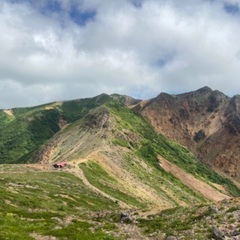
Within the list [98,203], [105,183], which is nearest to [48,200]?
[98,203]

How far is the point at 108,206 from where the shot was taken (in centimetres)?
12162

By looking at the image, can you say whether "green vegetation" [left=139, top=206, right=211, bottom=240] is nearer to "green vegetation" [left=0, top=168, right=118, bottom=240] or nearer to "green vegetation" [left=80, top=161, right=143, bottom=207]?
"green vegetation" [left=0, top=168, right=118, bottom=240]

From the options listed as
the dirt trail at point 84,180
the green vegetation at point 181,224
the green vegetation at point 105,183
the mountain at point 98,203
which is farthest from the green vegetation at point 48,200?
the green vegetation at point 105,183

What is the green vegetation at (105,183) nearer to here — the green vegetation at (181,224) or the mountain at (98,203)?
the mountain at (98,203)

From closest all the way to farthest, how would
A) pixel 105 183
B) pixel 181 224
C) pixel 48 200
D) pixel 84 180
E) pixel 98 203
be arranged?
pixel 181 224 → pixel 48 200 → pixel 98 203 → pixel 84 180 → pixel 105 183

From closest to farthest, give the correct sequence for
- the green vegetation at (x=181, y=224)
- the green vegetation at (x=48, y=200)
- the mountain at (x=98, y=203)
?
the green vegetation at (x=181, y=224) → the mountain at (x=98, y=203) → the green vegetation at (x=48, y=200)

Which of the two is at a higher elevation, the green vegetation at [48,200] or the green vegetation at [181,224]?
the green vegetation at [181,224]

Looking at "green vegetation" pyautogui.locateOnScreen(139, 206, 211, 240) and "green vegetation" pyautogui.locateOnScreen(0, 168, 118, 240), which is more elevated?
"green vegetation" pyautogui.locateOnScreen(139, 206, 211, 240)

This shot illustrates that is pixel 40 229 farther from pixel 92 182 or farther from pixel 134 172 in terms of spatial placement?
pixel 134 172

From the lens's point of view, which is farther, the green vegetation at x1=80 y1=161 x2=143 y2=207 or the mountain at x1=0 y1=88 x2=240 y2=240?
the green vegetation at x1=80 y1=161 x2=143 y2=207

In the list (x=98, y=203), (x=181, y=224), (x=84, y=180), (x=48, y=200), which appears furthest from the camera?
(x=84, y=180)

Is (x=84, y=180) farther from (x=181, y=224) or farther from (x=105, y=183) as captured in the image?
(x=181, y=224)

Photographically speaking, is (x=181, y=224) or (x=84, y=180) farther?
(x=84, y=180)

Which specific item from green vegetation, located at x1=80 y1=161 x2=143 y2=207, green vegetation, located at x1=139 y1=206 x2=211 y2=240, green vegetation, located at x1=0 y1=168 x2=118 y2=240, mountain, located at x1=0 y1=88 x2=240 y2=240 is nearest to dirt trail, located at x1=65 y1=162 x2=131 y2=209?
mountain, located at x1=0 y1=88 x2=240 y2=240
